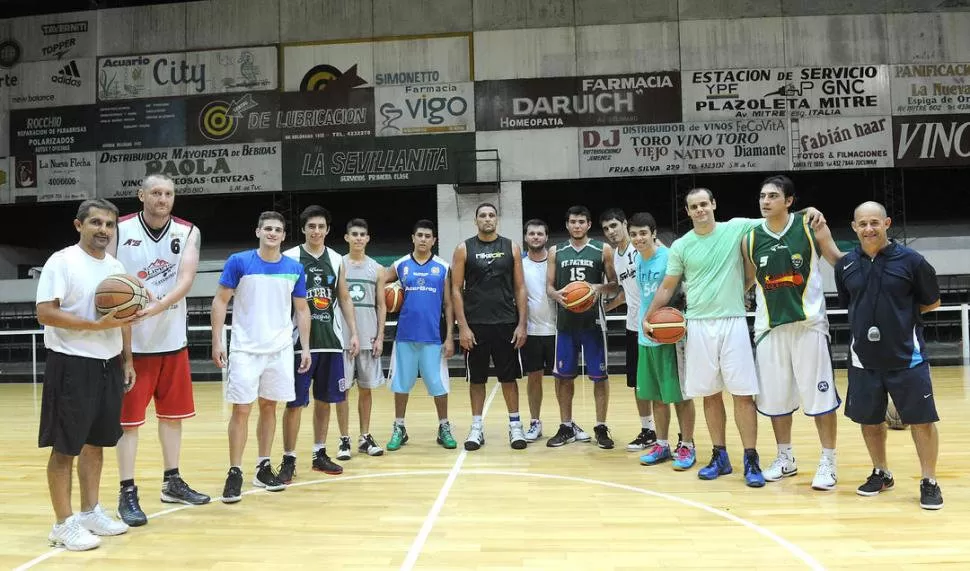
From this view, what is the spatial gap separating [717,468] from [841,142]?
11901mm

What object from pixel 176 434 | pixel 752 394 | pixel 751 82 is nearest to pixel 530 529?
pixel 752 394

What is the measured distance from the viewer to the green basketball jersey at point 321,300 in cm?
447

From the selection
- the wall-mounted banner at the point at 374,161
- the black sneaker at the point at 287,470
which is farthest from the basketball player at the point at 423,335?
the wall-mounted banner at the point at 374,161

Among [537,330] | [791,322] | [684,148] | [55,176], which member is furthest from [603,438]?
[55,176]

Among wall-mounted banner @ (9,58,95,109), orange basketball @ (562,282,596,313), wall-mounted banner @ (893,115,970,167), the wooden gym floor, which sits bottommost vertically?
the wooden gym floor

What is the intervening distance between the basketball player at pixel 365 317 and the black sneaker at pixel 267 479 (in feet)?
3.39

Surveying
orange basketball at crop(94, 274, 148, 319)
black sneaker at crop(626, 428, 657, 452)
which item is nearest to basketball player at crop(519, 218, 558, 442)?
black sneaker at crop(626, 428, 657, 452)

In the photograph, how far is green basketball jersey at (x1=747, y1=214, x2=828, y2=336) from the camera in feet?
12.3

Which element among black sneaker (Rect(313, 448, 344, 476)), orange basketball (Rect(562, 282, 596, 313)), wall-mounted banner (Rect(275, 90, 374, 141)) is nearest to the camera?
black sneaker (Rect(313, 448, 344, 476))

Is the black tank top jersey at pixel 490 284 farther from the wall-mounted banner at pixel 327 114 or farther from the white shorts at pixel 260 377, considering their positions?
the wall-mounted banner at pixel 327 114

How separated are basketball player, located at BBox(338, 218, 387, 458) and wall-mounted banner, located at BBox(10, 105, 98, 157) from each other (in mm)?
12696

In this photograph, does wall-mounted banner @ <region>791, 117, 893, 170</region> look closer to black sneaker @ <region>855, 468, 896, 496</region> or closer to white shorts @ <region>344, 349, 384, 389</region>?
black sneaker @ <region>855, 468, 896, 496</region>

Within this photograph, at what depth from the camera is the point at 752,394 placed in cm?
388

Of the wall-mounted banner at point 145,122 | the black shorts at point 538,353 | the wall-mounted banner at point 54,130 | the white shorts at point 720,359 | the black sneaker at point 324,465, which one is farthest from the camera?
the wall-mounted banner at point 54,130
